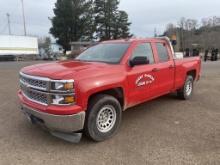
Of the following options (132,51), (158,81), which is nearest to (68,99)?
(132,51)

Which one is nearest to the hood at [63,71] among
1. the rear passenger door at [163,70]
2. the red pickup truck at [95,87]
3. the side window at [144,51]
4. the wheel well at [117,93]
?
the red pickup truck at [95,87]

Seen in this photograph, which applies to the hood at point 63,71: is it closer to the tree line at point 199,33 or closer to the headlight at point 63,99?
the headlight at point 63,99

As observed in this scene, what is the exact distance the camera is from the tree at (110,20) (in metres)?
56.6

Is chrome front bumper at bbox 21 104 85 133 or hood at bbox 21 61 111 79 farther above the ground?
hood at bbox 21 61 111 79

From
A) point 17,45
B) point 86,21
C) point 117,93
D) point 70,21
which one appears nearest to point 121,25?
point 86,21

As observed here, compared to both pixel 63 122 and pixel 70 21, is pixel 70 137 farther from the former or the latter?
pixel 70 21

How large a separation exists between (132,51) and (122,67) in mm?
609

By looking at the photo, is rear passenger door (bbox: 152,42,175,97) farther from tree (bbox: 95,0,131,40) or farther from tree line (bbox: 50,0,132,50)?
tree (bbox: 95,0,131,40)

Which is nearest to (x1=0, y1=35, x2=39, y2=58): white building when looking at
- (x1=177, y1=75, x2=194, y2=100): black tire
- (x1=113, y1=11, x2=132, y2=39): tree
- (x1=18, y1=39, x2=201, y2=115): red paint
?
(x1=113, y1=11, x2=132, y2=39): tree

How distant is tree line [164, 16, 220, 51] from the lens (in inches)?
1837

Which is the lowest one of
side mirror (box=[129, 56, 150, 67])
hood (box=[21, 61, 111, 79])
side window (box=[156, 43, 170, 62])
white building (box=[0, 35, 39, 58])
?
hood (box=[21, 61, 111, 79])

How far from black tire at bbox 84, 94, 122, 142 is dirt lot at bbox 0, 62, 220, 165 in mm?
139

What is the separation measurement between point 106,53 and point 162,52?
157 centimetres

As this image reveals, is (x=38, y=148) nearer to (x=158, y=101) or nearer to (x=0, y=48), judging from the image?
(x=158, y=101)
